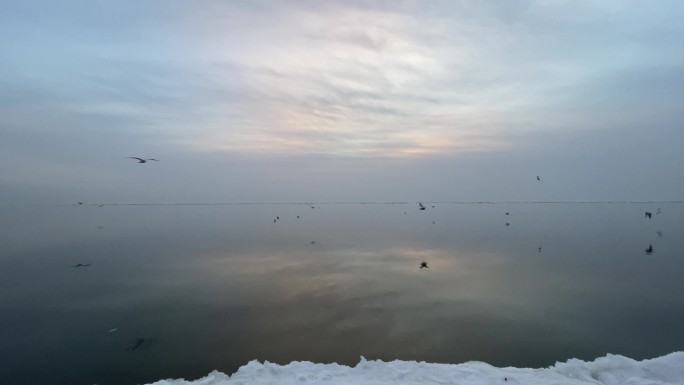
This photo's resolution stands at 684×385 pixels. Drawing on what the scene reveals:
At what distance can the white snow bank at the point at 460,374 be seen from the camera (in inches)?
501

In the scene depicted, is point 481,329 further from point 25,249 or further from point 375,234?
→ point 25,249

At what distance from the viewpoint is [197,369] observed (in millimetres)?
16109

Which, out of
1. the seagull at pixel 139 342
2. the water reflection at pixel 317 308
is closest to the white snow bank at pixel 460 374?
the water reflection at pixel 317 308

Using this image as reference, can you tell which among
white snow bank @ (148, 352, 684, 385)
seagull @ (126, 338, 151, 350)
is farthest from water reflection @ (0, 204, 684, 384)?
white snow bank @ (148, 352, 684, 385)

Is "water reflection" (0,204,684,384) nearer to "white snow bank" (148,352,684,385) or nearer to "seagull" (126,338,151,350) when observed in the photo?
"seagull" (126,338,151,350)

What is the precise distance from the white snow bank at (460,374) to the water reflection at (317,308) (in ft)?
9.26

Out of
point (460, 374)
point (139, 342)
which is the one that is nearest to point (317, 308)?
point (139, 342)

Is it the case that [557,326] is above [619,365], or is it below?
below

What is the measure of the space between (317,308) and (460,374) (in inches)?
474

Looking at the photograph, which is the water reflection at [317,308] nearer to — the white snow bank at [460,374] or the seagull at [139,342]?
the seagull at [139,342]

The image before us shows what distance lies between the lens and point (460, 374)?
1332 cm

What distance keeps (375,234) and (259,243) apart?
20.5m

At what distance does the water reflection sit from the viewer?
17.4 m

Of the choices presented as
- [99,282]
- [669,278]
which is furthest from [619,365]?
[99,282]
